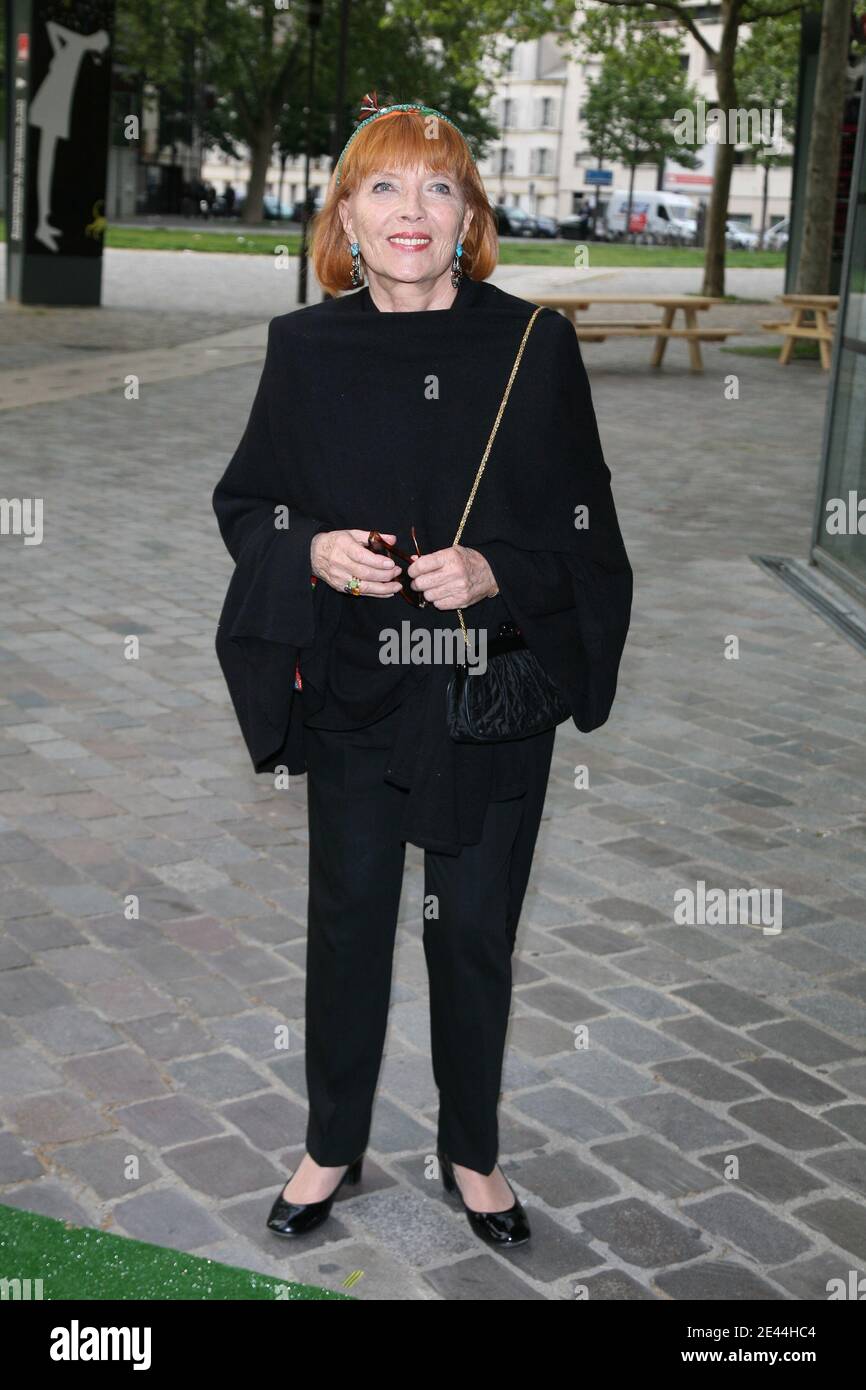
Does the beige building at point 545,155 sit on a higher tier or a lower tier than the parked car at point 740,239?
higher

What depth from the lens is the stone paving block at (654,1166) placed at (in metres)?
3.73

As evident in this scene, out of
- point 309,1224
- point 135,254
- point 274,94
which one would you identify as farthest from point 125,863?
point 274,94

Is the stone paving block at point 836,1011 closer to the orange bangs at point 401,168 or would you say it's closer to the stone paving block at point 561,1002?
the stone paving block at point 561,1002

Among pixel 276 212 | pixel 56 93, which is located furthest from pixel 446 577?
pixel 276 212

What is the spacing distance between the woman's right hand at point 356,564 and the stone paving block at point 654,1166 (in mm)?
Answer: 1530

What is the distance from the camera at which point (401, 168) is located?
3.06 meters

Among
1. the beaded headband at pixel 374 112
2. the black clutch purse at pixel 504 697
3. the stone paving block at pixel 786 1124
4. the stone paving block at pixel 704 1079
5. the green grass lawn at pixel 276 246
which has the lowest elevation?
the stone paving block at pixel 786 1124

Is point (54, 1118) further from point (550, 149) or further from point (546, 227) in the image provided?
point (550, 149)

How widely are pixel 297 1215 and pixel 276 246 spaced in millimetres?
43399

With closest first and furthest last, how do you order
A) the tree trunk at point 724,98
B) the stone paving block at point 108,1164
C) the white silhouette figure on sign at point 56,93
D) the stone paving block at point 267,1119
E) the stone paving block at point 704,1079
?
the stone paving block at point 108,1164 → the stone paving block at point 267,1119 → the stone paving block at point 704,1079 → the white silhouette figure on sign at point 56,93 → the tree trunk at point 724,98

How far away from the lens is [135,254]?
39.4 metres

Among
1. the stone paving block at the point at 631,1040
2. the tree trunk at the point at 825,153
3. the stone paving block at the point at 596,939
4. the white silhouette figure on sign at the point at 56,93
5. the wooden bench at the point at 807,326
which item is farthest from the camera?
the tree trunk at the point at 825,153

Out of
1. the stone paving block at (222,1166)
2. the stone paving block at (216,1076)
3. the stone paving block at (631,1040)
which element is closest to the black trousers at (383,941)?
the stone paving block at (222,1166)
